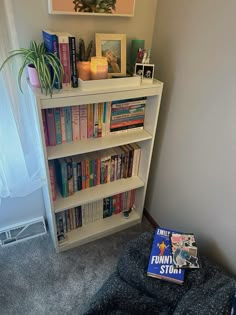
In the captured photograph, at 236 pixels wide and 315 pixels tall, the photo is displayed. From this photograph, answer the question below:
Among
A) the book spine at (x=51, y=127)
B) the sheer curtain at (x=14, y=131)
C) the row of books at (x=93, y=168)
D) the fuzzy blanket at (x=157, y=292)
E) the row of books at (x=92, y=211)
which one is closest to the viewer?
the fuzzy blanket at (x=157, y=292)

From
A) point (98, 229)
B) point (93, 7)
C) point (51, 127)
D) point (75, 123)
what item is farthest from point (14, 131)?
point (98, 229)

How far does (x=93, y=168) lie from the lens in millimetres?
1543

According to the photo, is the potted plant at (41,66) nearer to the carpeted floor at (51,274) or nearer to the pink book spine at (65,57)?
the pink book spine at (65,57)

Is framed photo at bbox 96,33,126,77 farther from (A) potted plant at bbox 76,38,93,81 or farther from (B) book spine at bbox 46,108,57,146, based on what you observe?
(B) book spine at bbox 46,108,57,146

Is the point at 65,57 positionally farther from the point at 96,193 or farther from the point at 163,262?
the point at 163,262

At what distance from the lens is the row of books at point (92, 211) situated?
1.66 meters

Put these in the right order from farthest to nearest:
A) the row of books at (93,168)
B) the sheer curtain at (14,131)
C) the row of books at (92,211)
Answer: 1. the row of books at (92,211)
2. the row of books at (93,168)
3. the sheer curtain at (14,131)

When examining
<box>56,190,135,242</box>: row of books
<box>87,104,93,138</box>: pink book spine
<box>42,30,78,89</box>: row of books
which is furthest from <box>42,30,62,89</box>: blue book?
<box>56,190,135,242</box>: row of books

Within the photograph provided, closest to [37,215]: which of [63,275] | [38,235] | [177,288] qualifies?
[38,235]

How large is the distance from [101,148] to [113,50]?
56cm

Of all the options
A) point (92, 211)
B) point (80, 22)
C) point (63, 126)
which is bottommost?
point (92, 211)

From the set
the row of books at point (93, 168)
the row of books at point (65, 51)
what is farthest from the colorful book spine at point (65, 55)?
the row of books at point (93, 168)

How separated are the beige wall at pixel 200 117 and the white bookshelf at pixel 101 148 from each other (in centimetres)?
12

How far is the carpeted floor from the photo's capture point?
139 cm
